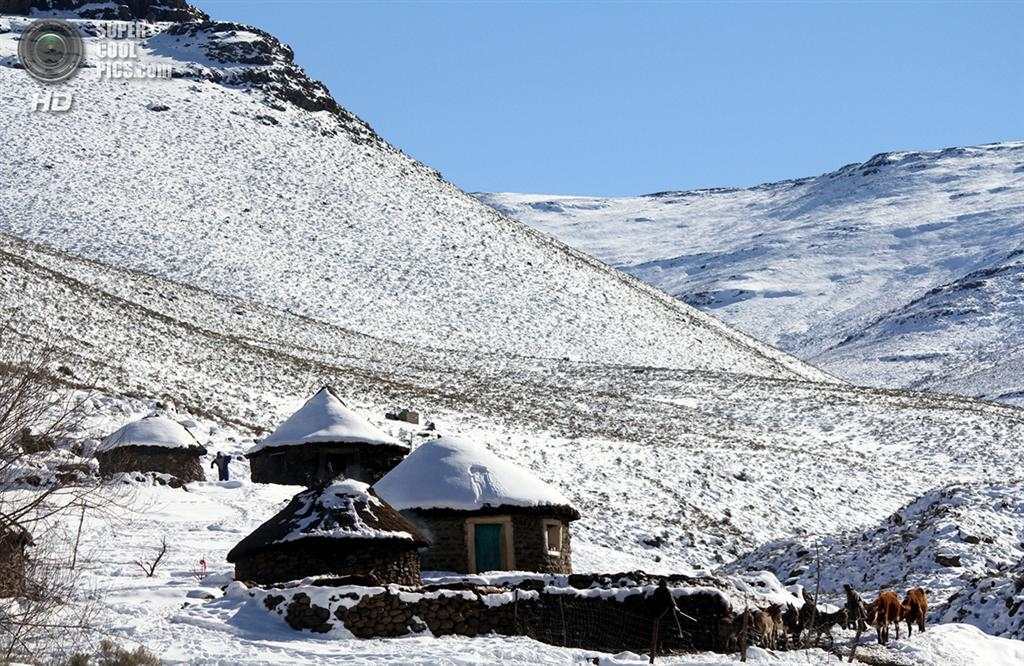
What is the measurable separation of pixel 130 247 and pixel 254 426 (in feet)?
125

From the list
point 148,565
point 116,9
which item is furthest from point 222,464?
point 116,9

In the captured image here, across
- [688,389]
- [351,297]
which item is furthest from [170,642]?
[351,297]

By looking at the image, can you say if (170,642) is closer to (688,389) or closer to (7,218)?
(688,389)

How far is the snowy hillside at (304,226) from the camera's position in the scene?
8500 centimetres

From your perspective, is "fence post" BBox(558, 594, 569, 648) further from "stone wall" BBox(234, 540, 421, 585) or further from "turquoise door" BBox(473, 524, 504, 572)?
"turquoise door" BBox(473, 524, 504, 572)

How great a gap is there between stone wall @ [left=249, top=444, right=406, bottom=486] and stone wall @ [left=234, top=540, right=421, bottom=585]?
48.8 ft

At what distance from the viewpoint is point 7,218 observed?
86500mm

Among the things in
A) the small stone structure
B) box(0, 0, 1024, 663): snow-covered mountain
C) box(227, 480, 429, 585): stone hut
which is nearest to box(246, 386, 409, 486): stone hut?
box(0, 0, 1024, 663): snow-covered mountain

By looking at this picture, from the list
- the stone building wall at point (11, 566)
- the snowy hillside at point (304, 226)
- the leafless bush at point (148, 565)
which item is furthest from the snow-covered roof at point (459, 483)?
the snowy hillside at point (304, 226)

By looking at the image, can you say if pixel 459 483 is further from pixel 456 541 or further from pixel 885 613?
pixel 885 613

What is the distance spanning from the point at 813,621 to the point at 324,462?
18667mm

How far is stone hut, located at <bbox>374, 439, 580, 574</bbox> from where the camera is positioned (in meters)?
32.0

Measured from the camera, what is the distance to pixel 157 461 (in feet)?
134

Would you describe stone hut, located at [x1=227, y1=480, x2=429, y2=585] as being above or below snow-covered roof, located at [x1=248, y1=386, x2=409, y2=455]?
below
